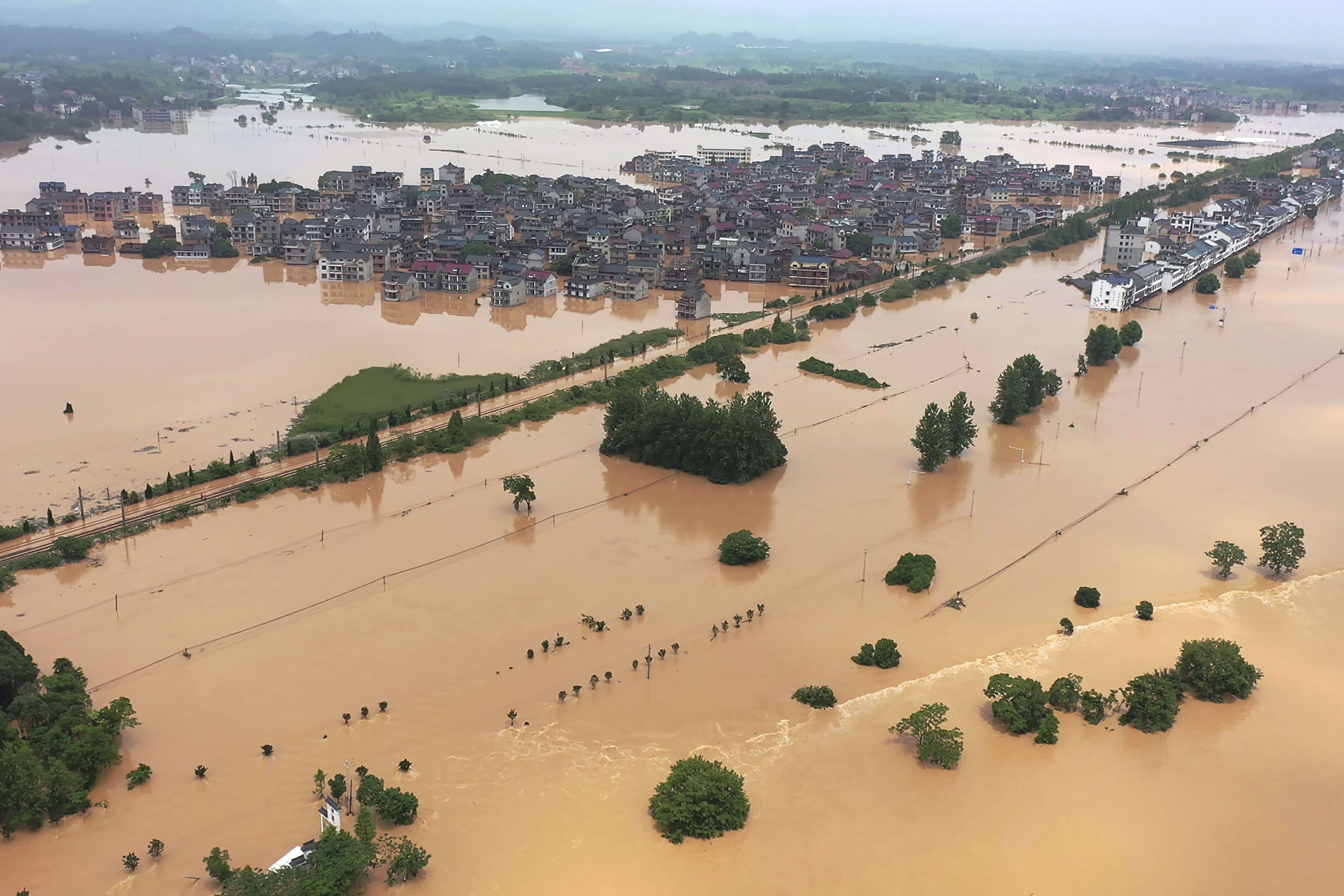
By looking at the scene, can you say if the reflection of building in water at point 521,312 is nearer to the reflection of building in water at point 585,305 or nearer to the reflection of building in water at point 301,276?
the reflection of building in water at point 585,305

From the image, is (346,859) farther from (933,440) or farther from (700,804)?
(933,440)

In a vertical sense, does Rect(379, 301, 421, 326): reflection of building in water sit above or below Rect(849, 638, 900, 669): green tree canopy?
above

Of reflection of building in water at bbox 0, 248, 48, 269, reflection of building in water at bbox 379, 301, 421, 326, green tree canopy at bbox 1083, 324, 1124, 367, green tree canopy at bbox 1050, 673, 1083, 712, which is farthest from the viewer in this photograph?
reflection of building in water at bbox 0, 248, 48, 269

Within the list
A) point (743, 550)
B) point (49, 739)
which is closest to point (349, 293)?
point (743, 550)

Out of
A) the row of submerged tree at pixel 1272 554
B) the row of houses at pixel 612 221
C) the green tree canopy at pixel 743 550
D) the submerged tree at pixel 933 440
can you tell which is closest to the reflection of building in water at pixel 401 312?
the row of houses at pixel 612 221

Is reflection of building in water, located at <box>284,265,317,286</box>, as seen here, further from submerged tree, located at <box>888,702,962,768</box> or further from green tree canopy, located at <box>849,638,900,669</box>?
submerged tree, located at <box>888,702,962,768</box>

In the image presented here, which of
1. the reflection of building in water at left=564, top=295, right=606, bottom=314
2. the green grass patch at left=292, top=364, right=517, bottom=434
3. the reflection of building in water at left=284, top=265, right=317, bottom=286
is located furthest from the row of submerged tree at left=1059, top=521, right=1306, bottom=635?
the reflection of building in water at left=284, top=265, right=317, bottom=286
